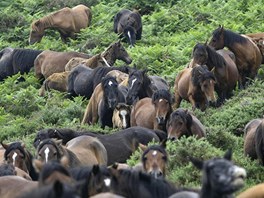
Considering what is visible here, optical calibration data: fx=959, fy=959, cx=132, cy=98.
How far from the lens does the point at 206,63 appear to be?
21.1 metres

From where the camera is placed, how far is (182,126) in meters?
16.4

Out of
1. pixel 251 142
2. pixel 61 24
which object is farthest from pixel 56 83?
pixel 251 142

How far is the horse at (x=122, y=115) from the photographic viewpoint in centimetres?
1997

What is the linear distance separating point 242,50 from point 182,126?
6.67m

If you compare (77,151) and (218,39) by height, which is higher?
(77,151)

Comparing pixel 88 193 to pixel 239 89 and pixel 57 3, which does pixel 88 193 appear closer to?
pixel 239 89

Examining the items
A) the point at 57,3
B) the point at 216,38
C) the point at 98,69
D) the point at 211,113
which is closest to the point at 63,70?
the point at 98,69

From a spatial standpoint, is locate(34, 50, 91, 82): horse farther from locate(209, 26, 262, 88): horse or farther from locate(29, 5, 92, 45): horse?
locate(209, 26, 262, 88): horse

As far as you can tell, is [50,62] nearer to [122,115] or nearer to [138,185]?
[122,115]

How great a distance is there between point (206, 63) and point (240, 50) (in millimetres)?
1894

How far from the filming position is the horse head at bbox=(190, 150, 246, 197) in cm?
875

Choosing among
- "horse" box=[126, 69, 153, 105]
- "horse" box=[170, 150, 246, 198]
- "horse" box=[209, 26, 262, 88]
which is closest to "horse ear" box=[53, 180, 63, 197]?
"horse" box=[170, 150, 246, 198]

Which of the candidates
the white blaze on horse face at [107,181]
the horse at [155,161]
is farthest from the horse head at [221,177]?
the horse at [155,161]

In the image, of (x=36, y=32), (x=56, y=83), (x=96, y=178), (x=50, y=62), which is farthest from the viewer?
(x=36, y=32)
